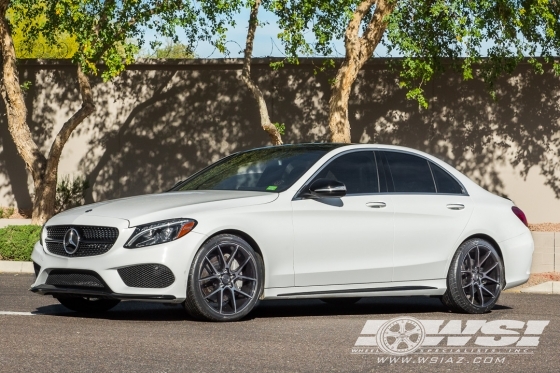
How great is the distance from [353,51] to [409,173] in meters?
9.31

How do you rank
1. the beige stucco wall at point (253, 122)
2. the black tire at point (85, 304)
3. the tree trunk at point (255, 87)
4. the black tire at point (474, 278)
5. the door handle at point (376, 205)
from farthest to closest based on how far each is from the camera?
the beige stucco wall at point (253, 122)
the tree trunk at point (255, 87)
the black tire at point (474, 278)
the door handle at point (376, 205)
the black tire at point (85, 304)

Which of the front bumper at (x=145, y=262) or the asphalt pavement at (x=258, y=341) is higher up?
the front bumper at (x=145, y=262)

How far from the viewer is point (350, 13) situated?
1805cm

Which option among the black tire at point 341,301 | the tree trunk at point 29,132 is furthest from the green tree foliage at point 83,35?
the black tire at point 341,301

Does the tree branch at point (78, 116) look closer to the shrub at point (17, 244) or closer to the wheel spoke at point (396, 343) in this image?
Answer: the shrub at point (17, 244)

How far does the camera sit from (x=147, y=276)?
9156 mm

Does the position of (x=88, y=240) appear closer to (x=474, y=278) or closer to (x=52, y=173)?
(x=474, y=278)

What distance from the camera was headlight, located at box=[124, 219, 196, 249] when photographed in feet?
30.1

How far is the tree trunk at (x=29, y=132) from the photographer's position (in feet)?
71.6

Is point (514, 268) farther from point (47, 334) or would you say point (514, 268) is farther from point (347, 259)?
point (47, 334)

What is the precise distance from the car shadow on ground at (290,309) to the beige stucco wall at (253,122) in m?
11.7

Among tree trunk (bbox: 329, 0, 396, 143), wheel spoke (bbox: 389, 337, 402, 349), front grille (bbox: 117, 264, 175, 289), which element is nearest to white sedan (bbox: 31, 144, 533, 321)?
front grille (bbox: 117, 264, 175, 289)

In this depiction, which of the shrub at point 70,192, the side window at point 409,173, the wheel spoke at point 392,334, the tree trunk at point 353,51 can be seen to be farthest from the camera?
the shrub at point 70,192

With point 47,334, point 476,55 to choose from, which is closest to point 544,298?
point 47,334
